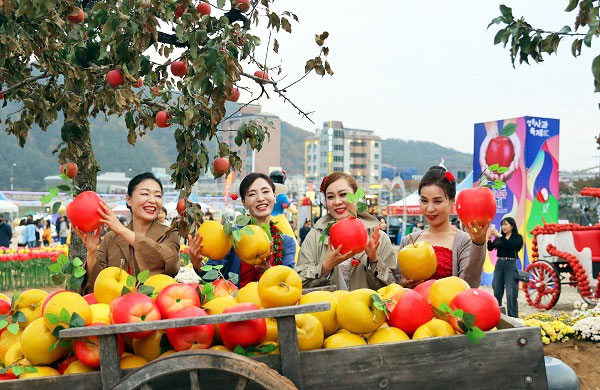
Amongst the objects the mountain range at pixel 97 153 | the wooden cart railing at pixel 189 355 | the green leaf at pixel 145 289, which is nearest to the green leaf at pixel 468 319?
the wooden cart railing at pixel 189 355

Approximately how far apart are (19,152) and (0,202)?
7118 centimetres

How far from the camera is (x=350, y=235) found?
10.1ft

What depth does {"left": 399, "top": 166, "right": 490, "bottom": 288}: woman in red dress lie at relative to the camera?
3.53 metres

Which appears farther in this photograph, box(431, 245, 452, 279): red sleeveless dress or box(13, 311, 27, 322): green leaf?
box(431, 245, 452, 279): red sleeveless dress

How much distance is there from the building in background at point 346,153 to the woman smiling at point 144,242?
109265mm

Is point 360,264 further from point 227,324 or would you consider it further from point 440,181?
point 227,324

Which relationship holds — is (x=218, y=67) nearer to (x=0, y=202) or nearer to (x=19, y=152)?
(x=0, y=202)

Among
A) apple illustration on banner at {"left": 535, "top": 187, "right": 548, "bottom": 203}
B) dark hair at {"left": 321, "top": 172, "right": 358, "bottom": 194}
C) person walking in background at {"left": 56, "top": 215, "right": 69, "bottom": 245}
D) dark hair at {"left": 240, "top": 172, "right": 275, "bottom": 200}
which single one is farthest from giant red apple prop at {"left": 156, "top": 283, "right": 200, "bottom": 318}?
person walking in background at {"left": 56, "top": 215, "right": 69, "bottom": 245}

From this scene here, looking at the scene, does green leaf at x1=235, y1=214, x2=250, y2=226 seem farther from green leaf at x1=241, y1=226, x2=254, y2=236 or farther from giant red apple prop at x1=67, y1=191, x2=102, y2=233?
giant red apple prop at x1=67, y1=191, x2=102, y2=233

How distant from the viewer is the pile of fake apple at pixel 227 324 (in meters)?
2.34

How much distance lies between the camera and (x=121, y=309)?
2332 mm

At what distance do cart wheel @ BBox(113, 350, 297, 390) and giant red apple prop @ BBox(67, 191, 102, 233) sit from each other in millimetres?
1085

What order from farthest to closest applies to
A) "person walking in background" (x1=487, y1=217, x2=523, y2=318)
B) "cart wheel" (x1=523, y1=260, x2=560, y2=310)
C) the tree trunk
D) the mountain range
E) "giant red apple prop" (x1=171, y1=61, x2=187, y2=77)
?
1. the mountain range
2. "cart wheel" (x1=523, y1=260, x2=560, y2=310)
3. "person walking in background" (x1=487, y1=217, x2=523, y2=318)
4. the tree trunk
5. "giant red apple prop" (x1=171, y1=61, x2=187, y2=77)

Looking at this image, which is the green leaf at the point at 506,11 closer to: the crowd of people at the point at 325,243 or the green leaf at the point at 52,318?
the crowd of people at the point at 325,243
